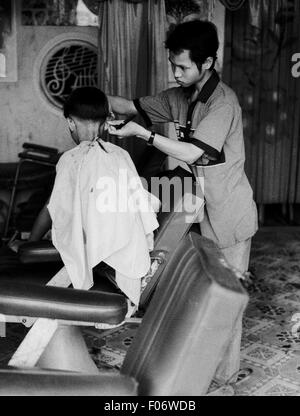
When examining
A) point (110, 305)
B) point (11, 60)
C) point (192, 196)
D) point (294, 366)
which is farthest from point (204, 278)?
point (11, 60)

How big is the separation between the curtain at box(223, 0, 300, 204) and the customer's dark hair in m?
3.01

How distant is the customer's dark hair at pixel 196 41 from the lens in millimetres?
2340

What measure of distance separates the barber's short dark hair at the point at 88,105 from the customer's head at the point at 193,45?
1.28 feet

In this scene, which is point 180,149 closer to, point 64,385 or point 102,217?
point 102,217

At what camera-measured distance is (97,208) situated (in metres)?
2.59

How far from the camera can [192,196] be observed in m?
2.49

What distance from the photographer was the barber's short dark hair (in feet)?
8.43

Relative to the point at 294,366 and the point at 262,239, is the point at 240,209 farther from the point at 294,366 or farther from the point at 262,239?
the point at 262,239

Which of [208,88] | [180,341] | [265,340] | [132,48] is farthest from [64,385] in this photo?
[132,48]

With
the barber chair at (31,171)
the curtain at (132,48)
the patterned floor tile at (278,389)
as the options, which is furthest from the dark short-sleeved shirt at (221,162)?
the barber chair at (31,171)

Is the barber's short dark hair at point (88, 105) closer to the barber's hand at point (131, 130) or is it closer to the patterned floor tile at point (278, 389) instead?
the barber's hand at point (131, 130)

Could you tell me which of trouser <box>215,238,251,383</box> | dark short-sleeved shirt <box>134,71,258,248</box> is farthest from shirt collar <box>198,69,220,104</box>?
trouser <box>215,238,251,383</box>

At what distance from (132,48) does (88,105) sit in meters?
1.75

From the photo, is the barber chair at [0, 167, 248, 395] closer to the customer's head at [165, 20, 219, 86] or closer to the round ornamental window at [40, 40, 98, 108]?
the customer's head at [165, 20, 219, 86]
